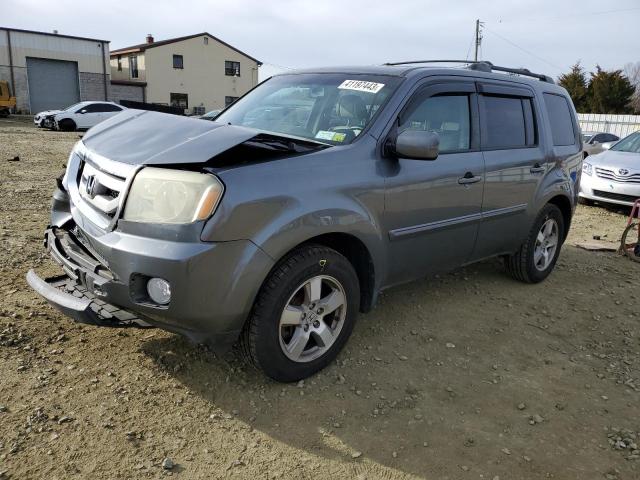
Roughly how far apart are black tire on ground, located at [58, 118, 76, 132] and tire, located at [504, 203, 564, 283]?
23312 mm

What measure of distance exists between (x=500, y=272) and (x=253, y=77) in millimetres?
47761

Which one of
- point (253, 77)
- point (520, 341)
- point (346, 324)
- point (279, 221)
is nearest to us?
point (279, 221)

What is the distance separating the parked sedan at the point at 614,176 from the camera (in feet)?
29.3

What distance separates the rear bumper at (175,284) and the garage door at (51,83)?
4061cm

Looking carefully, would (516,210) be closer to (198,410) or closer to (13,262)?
(198,410)

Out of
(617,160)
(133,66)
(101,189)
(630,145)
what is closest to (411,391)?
(101,189)

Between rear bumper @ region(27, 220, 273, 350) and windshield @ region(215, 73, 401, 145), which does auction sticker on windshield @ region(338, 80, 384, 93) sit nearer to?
windshield @ region(215, 73, 401, 145)

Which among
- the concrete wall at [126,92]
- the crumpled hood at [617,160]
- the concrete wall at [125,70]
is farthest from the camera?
the concrete wall at [125,70]

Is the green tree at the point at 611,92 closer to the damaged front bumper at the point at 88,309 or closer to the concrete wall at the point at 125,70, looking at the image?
the concrete wall at the point at 125,70

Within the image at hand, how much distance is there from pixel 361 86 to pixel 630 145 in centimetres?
869

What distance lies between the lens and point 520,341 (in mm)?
3910

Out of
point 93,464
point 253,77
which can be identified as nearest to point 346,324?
point 93,464

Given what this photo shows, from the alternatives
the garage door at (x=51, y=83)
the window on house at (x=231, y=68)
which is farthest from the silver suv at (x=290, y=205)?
the window on house at (x=231, y=68)

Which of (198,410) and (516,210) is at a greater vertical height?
(516,210)
